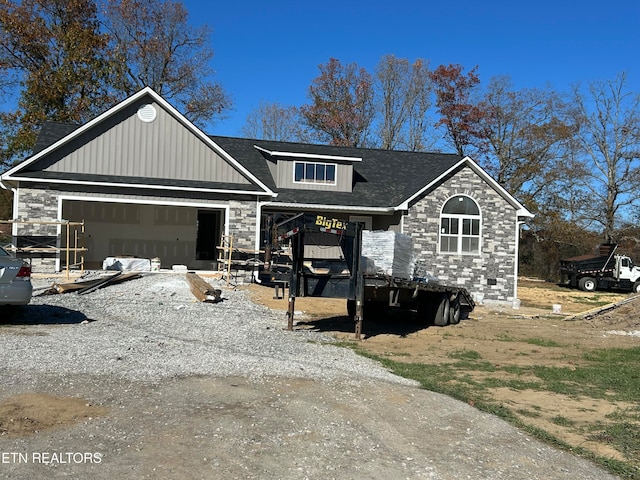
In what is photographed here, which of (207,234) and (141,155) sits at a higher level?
(141,155)

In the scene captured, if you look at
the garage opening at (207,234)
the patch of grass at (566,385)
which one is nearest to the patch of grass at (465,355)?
the patch of grass at (566,385)

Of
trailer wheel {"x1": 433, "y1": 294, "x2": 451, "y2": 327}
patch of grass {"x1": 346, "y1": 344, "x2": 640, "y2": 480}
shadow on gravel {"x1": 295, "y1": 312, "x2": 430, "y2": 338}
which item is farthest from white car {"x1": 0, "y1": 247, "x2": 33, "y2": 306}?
trailer wheel {"x1": 433, "y1": 294, "x2": 451, "y2": 327}

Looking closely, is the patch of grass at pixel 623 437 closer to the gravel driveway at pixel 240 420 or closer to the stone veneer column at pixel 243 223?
the gravel driveway at pixel 240 420

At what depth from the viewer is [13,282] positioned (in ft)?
36.8

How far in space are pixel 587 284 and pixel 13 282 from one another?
3252cm

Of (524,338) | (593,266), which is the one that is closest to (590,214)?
(593,266)

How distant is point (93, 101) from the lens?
3756 cm

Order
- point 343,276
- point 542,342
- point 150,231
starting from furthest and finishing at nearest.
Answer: point 150,231 < point 542,342 < point 343,276

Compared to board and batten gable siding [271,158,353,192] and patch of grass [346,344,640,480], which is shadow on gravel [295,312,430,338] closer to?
patch of grass [346,344,640,480]

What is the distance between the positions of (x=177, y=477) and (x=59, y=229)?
59.9 feet

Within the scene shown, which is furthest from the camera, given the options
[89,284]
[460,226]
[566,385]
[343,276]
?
[460,226]

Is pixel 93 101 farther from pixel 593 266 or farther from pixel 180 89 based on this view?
pixel 593 266

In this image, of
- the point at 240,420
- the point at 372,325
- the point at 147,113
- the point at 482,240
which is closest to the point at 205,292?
the point at 372,325

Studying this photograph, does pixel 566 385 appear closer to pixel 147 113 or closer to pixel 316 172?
pixel 147 113
